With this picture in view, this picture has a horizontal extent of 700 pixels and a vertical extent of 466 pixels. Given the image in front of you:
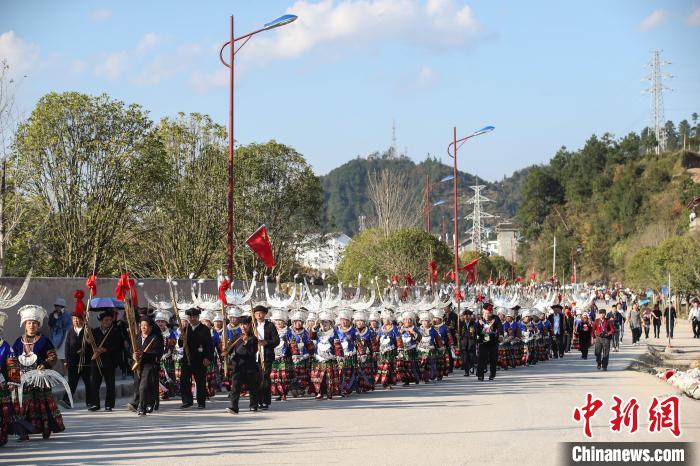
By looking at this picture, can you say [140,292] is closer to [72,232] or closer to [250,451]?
[72,232]

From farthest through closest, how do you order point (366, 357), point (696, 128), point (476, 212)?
point (696, 128) < point (476, 212) < point (366, 357)

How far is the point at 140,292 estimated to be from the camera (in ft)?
84.8

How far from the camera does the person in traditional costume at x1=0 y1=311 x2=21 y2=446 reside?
42.0 ft

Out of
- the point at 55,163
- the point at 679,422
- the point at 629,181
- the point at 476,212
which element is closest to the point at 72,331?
the point at 679,422

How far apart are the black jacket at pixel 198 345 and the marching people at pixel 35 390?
420 centimetres

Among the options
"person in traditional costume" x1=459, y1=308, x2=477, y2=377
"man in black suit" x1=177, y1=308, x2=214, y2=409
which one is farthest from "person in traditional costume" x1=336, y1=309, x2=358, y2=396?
"person in traditional costume" x1=459, y1=308, x2=477, y2=377

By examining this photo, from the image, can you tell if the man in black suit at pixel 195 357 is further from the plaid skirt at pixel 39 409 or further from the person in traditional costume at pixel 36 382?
the plaid skirt at pixel 39 409

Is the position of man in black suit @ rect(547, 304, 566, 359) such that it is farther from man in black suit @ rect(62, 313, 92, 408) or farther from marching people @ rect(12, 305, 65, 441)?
marching people @ rect(12, 305, 65, 441)

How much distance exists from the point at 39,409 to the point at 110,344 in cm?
446

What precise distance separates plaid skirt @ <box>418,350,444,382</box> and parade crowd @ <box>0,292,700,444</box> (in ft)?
0.07

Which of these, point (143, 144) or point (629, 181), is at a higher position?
point (629, 181)

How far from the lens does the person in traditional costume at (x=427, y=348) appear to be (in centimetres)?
2328

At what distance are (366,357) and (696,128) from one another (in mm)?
174408

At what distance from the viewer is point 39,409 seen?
1338cm
